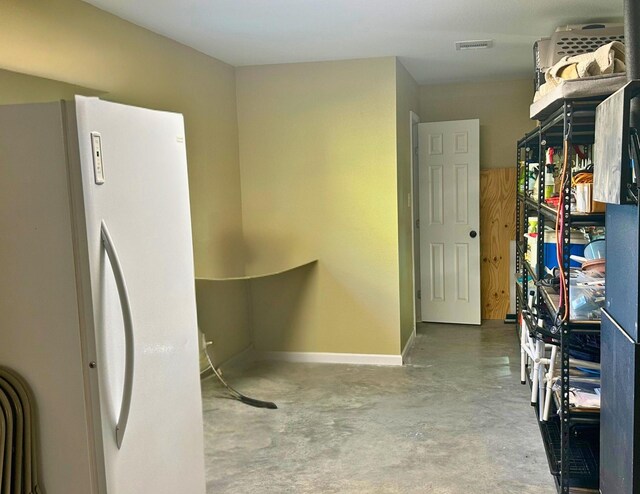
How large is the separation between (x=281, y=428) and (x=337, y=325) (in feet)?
4.51

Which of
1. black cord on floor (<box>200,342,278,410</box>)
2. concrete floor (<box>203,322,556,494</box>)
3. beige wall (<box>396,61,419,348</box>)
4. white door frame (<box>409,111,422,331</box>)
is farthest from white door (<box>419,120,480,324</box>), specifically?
black cord on floor (<box>200,342,278,410</box>)

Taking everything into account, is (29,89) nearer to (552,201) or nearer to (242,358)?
(552,201)

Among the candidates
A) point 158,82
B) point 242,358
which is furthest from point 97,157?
point 242,358

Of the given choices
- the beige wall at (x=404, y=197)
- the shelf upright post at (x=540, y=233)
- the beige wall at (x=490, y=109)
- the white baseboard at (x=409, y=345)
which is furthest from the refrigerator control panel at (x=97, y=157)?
the beige wall at (x=490, y=109)

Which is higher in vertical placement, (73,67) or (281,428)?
(73,67)

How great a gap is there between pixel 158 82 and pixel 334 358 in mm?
2482

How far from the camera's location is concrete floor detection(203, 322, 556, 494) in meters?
2.89

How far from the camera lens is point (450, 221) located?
5.83 m

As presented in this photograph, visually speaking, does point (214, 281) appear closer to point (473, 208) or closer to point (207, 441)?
point (207, 441)

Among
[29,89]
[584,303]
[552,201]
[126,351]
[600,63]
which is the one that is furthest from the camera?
[552,201]

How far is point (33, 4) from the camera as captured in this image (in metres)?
2.58

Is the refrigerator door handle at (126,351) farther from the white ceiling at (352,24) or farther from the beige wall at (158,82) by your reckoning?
the white ceiling at (352,24)

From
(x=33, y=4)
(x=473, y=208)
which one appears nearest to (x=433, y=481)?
(x=33, y=4)

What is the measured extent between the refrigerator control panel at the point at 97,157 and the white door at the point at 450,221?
432 cm
